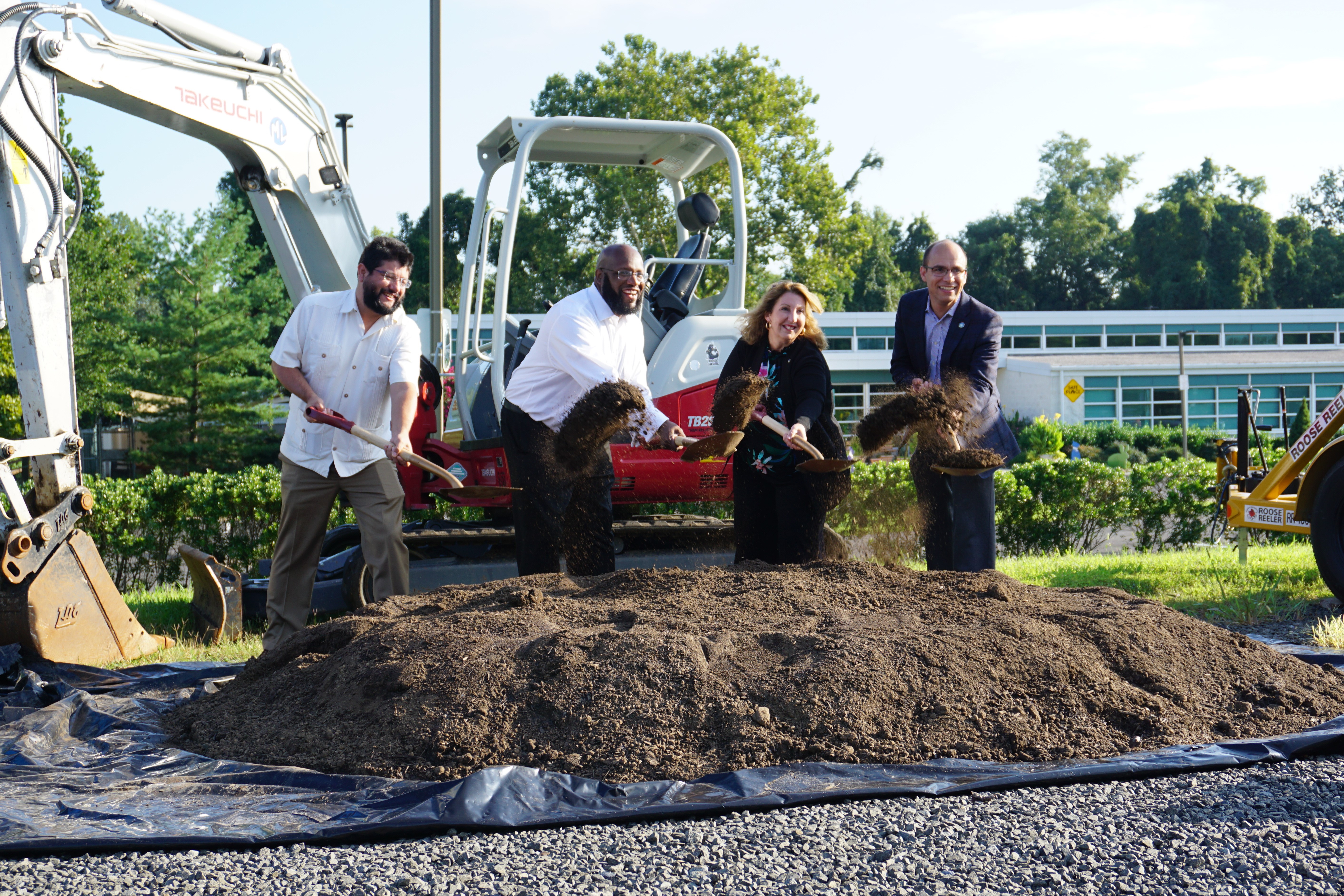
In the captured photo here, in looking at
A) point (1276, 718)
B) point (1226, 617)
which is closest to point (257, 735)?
point (1276, 718)

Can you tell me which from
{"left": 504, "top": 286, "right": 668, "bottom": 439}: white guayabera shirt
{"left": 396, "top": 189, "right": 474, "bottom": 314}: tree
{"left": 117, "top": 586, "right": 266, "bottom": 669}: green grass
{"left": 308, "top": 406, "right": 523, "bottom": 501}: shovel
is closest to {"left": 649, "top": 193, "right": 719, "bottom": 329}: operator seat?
{"left": 504, "top": 286, "right": 668, "bottom": 439}: white guayabera shirt

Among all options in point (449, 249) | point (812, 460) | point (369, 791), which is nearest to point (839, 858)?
point (369, 791)

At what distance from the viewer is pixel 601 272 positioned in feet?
16.6

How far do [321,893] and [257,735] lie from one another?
1.44m

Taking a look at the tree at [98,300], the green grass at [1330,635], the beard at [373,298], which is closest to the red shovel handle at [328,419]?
the beard at [373,298]

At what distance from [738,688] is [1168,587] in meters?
5.00

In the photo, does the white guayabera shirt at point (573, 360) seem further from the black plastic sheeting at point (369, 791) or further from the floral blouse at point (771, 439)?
the black plastic sheeting at point (369, 791)

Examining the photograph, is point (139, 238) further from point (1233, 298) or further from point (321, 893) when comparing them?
point (1233, 298)

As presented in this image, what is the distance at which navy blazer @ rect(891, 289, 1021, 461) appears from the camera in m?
5.20

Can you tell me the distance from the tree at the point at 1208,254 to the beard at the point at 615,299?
53359 millimetres

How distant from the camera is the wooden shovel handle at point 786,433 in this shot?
4945mm

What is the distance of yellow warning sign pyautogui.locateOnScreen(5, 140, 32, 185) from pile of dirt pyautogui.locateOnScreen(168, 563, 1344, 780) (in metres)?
2.86

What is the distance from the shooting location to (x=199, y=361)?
19.9 m

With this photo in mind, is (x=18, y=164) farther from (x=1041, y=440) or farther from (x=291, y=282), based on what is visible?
(x=1041, y=440)
